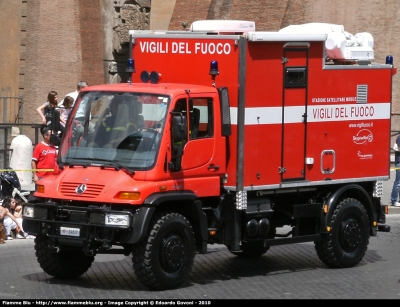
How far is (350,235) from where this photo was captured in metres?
13.0

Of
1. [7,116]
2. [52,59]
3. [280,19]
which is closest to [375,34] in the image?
[280,19]

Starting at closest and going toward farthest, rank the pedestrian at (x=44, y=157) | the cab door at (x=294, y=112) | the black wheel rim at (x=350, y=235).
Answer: the cab door at (x=294, y=112) → the black wheel rim at (x=350, y=235) → the pedestrian at (x=44, y=157)

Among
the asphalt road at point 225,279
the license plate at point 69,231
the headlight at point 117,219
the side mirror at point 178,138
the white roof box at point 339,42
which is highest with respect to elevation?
the white roof box at point 339,42

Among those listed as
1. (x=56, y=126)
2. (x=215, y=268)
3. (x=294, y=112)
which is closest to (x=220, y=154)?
(x=294, y=112)

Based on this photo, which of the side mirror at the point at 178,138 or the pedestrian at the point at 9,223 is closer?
the side mirror at the point at 178,138

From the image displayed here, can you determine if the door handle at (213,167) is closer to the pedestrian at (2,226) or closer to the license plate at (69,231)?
the license plate at (69,231)

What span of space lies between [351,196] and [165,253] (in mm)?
3450

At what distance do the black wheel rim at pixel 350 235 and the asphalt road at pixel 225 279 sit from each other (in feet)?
0.96

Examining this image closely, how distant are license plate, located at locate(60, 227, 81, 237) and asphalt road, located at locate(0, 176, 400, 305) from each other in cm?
Result: 62

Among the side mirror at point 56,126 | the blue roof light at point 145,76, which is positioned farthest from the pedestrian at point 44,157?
the blue roof light at point 145,76

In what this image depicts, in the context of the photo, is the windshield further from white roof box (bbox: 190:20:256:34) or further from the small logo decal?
white roof box (bbox: 190:20:256:34)

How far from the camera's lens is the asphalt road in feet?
35.3

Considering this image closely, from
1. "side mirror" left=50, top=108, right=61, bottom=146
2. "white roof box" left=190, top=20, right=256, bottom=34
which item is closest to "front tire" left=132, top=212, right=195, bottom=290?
"side mirror" left=50, top=108, right=61, bottom=146

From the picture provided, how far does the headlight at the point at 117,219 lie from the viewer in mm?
10539
